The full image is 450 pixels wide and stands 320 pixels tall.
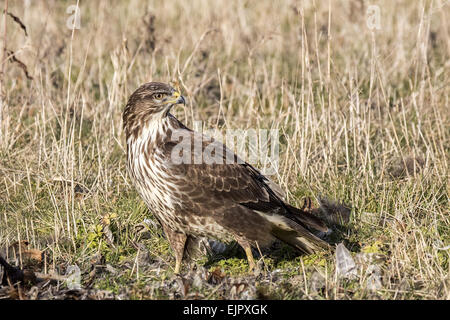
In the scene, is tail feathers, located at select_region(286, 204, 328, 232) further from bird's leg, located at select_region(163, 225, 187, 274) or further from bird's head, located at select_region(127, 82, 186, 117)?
bird's head, located at select_region(127, 82, 186, 117)

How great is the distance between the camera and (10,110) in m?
7.25

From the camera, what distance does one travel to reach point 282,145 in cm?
695

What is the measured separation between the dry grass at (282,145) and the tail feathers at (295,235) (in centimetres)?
11

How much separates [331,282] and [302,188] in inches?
68.2

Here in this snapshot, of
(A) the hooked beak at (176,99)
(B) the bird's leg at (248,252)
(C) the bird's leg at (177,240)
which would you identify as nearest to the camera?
(A) the hooked beak at (176,99)

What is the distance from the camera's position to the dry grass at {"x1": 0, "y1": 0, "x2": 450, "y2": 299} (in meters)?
5.08

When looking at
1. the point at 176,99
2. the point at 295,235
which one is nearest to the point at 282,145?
the point at 295,235

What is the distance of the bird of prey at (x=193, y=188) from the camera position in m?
4.94

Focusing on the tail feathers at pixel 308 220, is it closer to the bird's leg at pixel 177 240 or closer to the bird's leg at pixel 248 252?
the bird's leg at pixel 248 252

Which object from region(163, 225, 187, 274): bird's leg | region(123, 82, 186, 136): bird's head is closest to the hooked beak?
region(123, 82, 186, 136): bird's head

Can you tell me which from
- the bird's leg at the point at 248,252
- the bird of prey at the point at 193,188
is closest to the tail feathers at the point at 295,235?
the bird of prey at the point at 193,188

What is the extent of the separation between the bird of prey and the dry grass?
0.28m

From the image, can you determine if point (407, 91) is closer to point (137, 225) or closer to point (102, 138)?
point (102, 138)

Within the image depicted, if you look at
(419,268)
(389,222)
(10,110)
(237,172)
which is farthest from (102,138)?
(419,268)
